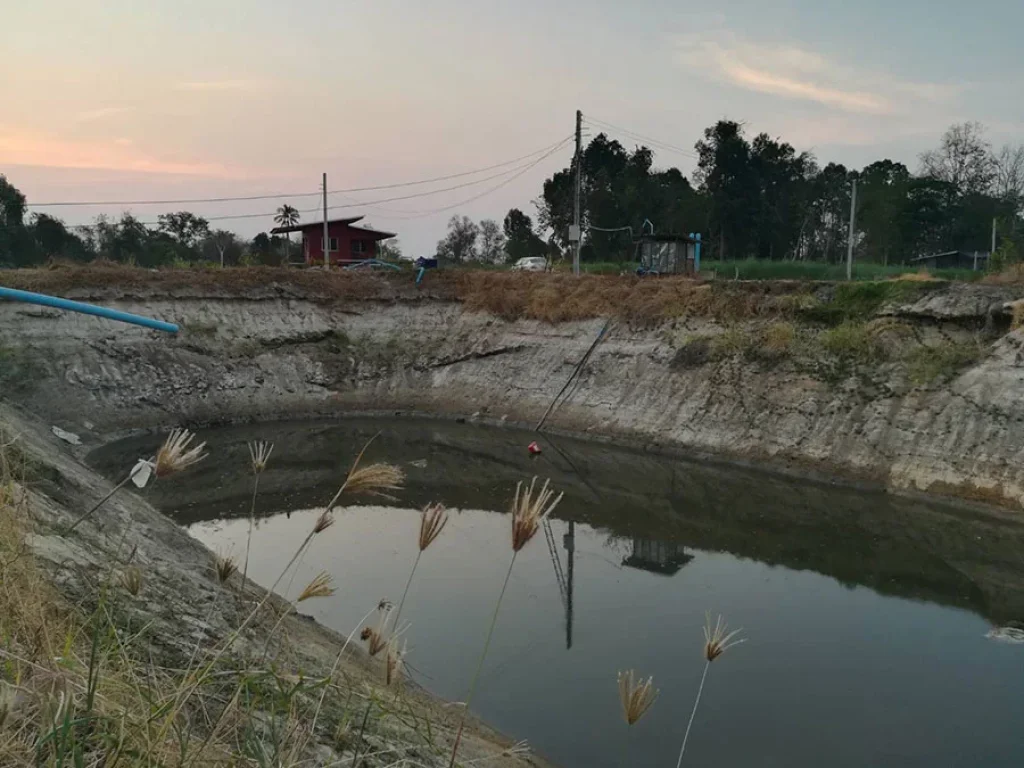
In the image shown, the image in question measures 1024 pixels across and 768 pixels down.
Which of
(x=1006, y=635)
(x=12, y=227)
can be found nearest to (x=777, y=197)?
(x=1006, y=635)

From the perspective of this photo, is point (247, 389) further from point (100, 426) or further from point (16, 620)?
point (16, 620)

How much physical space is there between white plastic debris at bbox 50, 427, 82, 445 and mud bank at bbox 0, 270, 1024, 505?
0.77 m

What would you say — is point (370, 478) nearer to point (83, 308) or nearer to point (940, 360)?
point (83, 308)

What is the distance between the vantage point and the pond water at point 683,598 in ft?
23.0

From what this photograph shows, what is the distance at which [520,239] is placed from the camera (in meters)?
53.7

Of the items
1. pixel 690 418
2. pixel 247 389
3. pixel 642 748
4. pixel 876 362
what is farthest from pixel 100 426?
pixel 876 362

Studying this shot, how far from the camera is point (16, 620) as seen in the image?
3152 millimetres

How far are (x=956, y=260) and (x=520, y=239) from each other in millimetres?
27485

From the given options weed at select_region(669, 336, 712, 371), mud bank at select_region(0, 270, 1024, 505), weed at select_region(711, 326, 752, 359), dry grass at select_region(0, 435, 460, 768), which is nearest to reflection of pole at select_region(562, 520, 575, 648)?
dry grass at select_region(0, 435, 460, 768)

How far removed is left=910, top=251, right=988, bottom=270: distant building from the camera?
35.5 metres

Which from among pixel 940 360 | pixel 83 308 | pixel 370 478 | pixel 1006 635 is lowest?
pixel 1006 635

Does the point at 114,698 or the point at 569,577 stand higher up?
the point at 114,698

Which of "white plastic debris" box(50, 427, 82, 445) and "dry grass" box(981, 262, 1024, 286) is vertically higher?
"dry grass" box(981, 262, 1024, 286)

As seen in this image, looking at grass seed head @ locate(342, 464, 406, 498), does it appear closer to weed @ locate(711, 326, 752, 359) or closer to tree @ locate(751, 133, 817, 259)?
weed @ locate(711, 326, 752, 359)
